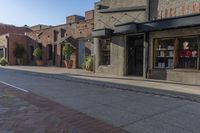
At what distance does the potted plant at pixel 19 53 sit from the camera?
33938 mm

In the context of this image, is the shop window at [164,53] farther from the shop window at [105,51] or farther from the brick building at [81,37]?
the brick building at [81,37]

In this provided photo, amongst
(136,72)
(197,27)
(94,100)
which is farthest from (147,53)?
(94,100)

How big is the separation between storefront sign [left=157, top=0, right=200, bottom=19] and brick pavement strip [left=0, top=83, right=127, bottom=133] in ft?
28.3

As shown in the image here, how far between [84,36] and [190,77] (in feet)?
41.3

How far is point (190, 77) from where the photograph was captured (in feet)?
43.4

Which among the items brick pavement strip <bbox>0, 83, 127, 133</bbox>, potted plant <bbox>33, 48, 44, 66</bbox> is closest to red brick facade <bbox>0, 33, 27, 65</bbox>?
potted plant <bbox>33, 48, 44, 66</bbox>

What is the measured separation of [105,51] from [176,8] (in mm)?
6827

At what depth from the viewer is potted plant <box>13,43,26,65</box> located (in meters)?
33.9

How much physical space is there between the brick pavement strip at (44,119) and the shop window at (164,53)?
8355 mm

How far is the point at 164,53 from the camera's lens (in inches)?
587

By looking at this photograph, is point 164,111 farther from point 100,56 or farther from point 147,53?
point 100,56

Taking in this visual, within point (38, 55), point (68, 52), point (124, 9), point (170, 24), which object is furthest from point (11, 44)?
point (170, 24)

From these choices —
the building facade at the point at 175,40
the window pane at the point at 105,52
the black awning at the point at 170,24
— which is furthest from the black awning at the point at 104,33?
the building facade at the point at 175,40

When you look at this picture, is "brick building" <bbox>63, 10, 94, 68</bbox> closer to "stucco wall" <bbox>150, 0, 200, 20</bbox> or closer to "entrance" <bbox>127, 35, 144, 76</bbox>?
"entrance" <bbox>127, 35, 144, 76</bbox>
